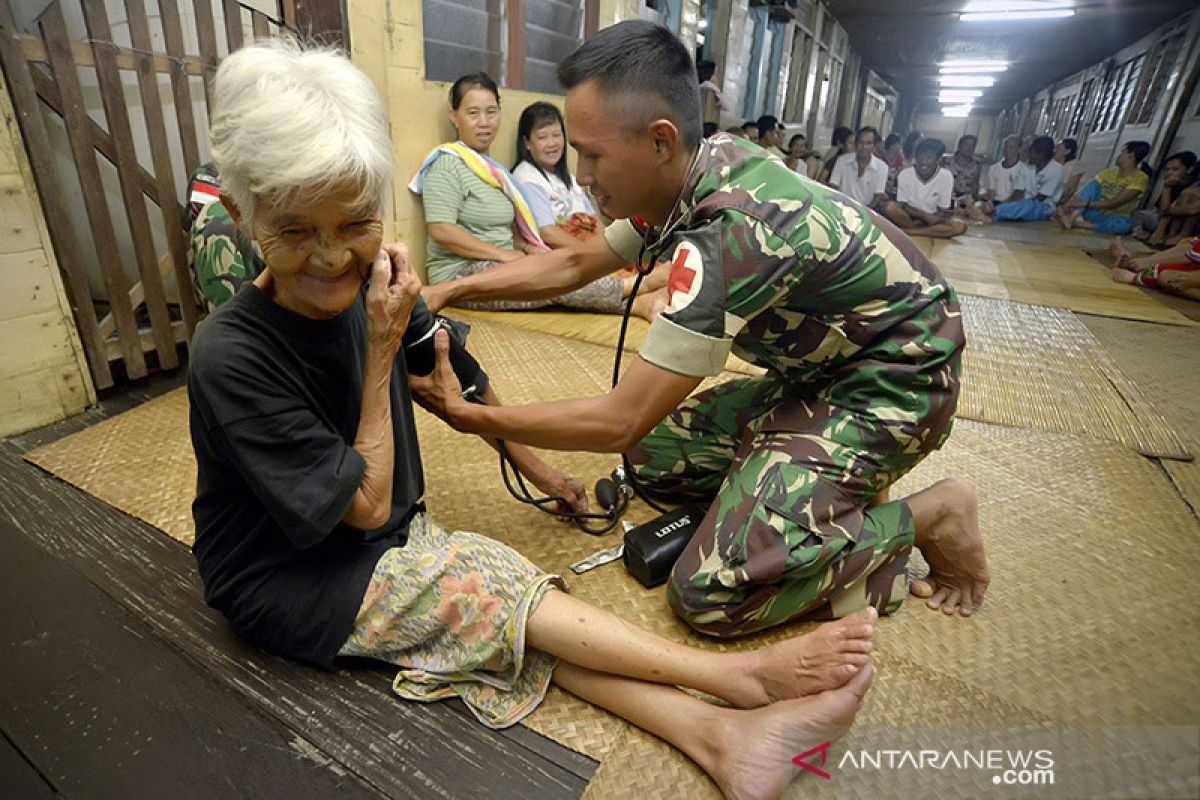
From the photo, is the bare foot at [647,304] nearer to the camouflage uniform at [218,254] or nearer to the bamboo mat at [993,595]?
the bamboo mat at [993,595]

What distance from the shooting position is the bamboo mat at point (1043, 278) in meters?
3.53

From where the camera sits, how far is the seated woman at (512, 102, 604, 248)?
→ 330 cm

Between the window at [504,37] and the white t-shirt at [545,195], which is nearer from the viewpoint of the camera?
the window at [504,37]

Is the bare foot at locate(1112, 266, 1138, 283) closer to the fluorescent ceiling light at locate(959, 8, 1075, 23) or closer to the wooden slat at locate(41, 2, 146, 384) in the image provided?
the fluorescent ceiling light at locate(959, 8, 1075, 23)

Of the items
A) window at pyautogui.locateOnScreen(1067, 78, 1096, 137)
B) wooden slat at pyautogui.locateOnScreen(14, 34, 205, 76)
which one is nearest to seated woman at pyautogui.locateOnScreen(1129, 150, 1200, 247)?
wooden slat at pyautogui.locateOnScreen(14, 34, 205, 76)

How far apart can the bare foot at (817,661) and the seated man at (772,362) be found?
0.16 m

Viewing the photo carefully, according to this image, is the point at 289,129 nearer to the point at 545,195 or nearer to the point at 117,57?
the point at 117,57

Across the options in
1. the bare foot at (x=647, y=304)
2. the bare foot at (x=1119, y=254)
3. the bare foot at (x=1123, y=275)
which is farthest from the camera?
the bare foot at (x=1119, y=254)

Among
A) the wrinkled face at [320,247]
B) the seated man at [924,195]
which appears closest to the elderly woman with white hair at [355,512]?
the wrinkled face at [320,247]

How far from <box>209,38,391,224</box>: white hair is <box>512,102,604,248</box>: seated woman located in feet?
8.21

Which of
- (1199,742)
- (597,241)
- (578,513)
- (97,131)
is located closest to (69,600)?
(578,513)

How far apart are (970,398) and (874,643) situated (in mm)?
1428

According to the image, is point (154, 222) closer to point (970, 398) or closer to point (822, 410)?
point (822, 410)

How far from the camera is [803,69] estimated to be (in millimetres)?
9969
